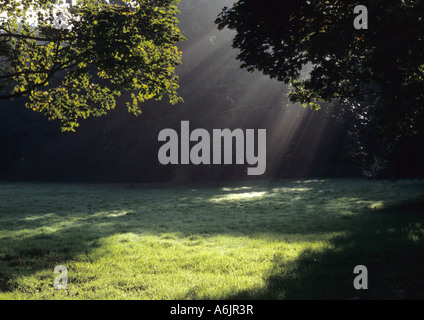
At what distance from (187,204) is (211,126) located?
1445 centimetres

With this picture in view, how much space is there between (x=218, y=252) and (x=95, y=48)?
706 cm

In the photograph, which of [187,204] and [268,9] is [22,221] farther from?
[268,9]

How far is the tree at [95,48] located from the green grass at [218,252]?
524cm

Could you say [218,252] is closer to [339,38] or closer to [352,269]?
[352,269]

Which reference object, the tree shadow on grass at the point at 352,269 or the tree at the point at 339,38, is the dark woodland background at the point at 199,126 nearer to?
the tree shadow on grass at the point at 352,269

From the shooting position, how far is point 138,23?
10.8 m

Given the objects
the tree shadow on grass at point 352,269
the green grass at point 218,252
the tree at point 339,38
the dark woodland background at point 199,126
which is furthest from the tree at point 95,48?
the dark woodland background at point 199,126

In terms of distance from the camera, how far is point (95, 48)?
9898mm

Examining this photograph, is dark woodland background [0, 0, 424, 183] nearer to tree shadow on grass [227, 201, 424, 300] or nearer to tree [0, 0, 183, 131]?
tree [0, 0, 183, 131]

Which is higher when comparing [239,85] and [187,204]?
[239,85]

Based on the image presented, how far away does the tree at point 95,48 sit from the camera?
10328mm

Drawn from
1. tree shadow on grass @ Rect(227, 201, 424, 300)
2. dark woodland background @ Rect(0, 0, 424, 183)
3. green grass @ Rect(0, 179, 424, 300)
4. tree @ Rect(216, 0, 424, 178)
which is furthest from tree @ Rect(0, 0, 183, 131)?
dark woodland background @ Rect(0, 0, 424, 183)

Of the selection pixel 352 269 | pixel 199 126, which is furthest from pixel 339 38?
pixel 199 126
